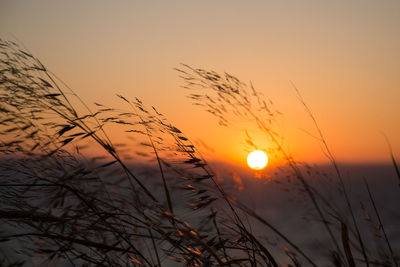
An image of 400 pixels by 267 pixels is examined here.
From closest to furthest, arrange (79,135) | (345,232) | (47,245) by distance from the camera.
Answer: (345,232)
(79,135)
(47,245)

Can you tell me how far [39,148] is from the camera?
1397mm

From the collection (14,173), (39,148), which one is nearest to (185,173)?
(39,148)

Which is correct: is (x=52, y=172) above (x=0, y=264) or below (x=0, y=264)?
above

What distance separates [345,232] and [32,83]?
128 centimetres

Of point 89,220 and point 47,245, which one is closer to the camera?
point 89,220

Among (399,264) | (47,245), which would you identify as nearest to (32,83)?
(47,245)

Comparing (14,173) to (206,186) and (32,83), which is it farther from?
(206,186)

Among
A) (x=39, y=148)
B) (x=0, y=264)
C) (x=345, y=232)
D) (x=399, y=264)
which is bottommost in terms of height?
(x=399, y=264)

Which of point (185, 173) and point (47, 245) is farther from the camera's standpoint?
point (47, 245)

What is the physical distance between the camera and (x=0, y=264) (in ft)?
4.65

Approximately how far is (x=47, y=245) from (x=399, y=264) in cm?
125

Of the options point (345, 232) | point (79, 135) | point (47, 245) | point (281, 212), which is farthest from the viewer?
point (281, 212)

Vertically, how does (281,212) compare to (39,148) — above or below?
below

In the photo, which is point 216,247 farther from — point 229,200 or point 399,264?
point 399,264
